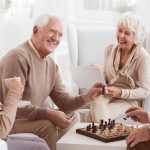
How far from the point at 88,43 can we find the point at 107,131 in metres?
1.72

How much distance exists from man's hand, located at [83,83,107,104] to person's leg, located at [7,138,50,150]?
57cm

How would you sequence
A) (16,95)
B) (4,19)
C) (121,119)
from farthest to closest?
1. (4,19)
2. (121,119)
3. (16,95)

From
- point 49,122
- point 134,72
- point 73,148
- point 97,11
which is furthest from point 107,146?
point 97,11

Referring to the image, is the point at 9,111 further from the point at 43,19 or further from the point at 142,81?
the point at 142,81

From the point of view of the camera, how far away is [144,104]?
3.22m

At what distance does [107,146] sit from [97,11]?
2742 mm

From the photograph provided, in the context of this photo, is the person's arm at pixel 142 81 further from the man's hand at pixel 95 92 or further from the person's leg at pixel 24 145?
the person's leg at pixel 24 145

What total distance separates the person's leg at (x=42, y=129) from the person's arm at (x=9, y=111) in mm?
499

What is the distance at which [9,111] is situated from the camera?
1.94 metres

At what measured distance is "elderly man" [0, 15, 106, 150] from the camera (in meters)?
2.47

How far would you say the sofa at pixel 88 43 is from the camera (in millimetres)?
3803

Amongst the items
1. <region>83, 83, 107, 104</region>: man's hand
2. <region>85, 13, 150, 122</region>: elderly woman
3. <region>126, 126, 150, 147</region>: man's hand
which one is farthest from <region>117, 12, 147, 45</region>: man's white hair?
<region>126, 126, 150, 147</region>: man's hand

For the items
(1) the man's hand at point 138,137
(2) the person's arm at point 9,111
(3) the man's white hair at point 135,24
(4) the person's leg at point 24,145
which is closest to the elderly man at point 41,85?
(4) the person's leg at point 24,145

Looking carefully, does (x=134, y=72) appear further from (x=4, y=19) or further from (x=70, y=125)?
A: (x=4, y=19)
